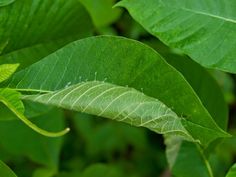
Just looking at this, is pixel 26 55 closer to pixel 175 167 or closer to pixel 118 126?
pixel 175 167

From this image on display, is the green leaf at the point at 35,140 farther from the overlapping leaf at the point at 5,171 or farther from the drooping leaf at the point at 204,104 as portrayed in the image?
the overlapping leaf at the point at 5,171

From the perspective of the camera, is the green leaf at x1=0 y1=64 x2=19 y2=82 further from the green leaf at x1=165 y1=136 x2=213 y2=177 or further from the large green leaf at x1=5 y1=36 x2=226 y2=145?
the green leaf at x1=165 y1=136 x2=213 y2=177

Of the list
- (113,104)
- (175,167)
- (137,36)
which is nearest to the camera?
(113,104)

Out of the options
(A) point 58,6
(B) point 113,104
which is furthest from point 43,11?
(B) point 113,104

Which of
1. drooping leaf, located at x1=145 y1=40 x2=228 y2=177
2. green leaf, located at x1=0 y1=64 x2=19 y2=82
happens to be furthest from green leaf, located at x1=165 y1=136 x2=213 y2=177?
green leaf, located at x1=0 y1=64 x2=19 y2=82

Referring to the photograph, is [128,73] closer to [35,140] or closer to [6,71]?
[6,71]

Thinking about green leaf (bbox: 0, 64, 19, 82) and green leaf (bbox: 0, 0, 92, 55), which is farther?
green leaf (bbox: 0, 0, 92, 55)

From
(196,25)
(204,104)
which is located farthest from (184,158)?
(196,25)
